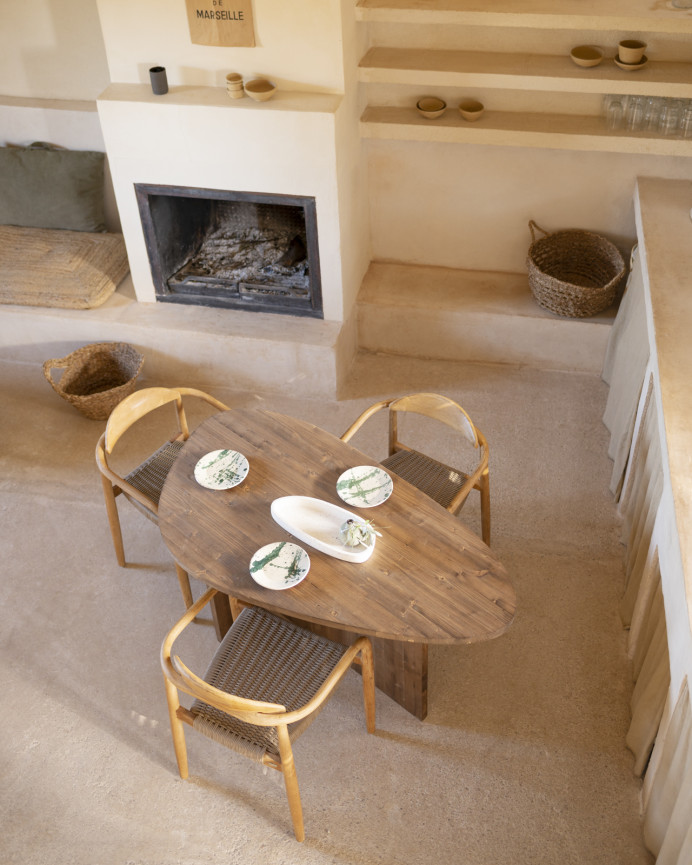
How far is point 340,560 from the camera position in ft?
9.21

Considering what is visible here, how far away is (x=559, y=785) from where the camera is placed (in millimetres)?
2908

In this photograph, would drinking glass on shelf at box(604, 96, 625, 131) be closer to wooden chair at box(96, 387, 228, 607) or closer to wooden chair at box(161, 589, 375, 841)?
wooden chair at box(96, 387, 228, 607)

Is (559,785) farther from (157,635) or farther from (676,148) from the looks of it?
(676,148)

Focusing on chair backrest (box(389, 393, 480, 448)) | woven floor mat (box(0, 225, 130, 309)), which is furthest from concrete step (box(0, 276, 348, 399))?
chair backrest (box(389, 393, 480, 448))

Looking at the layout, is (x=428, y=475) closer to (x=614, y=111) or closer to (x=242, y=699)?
(x=242, y=699)

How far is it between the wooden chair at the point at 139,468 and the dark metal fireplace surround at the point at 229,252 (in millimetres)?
1074

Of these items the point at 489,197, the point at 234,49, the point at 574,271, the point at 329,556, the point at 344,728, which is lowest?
the point at 344,728

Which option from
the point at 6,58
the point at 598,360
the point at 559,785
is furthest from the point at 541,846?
the point at 6,58

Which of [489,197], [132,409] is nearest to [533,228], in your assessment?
[489,197]

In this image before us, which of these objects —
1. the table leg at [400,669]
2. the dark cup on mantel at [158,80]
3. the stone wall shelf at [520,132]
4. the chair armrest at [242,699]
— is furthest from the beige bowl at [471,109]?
the chair armrest at [242,699]

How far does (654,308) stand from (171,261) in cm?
256

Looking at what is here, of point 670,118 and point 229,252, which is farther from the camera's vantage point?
point 229,252

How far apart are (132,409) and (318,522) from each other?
1.04 m

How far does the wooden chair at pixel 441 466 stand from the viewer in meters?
3.30
